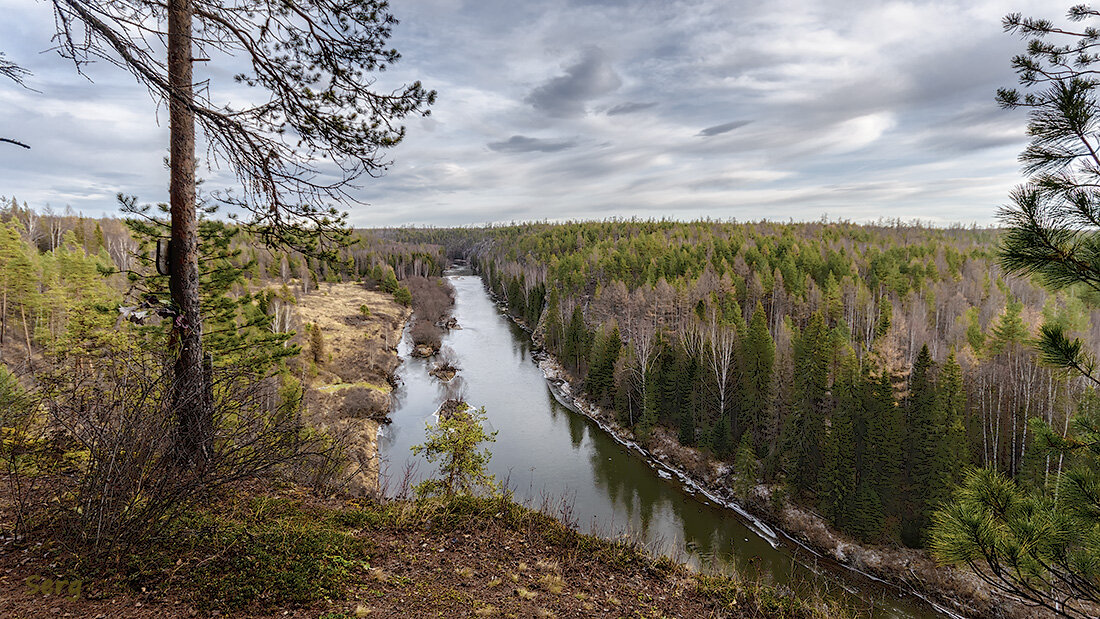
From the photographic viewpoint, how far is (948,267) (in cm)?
5662

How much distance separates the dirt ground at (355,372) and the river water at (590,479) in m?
1.42

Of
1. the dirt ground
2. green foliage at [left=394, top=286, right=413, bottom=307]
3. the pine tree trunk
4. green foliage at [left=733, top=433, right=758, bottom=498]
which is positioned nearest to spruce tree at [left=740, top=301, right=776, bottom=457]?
green foliage at [left=733, top=433, right=758, bottom=498]

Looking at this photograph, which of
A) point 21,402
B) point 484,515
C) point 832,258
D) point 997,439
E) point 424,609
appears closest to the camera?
point 424,609

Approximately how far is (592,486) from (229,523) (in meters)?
22.0

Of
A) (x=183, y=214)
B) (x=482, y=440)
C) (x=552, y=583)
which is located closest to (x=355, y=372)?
(x=482, y=440)

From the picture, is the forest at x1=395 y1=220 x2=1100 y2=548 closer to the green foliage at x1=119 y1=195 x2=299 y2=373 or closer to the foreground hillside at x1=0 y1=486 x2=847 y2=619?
the foreground hillside at x1=0 y1=486 x2=847 y2=619

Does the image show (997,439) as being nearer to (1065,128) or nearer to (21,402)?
(1065,128)

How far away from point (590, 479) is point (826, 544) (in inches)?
451

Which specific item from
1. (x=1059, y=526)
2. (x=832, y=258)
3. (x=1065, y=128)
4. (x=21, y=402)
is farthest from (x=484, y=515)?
(x=832, y=258)

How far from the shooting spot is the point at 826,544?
21.9 metres

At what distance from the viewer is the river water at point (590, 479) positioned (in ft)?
63.5

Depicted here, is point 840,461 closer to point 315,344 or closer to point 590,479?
point 590,479

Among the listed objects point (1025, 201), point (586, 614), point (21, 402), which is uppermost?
point (1025, 201)

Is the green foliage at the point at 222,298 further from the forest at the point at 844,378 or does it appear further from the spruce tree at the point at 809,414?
the spruce tree at the point at 809,414
